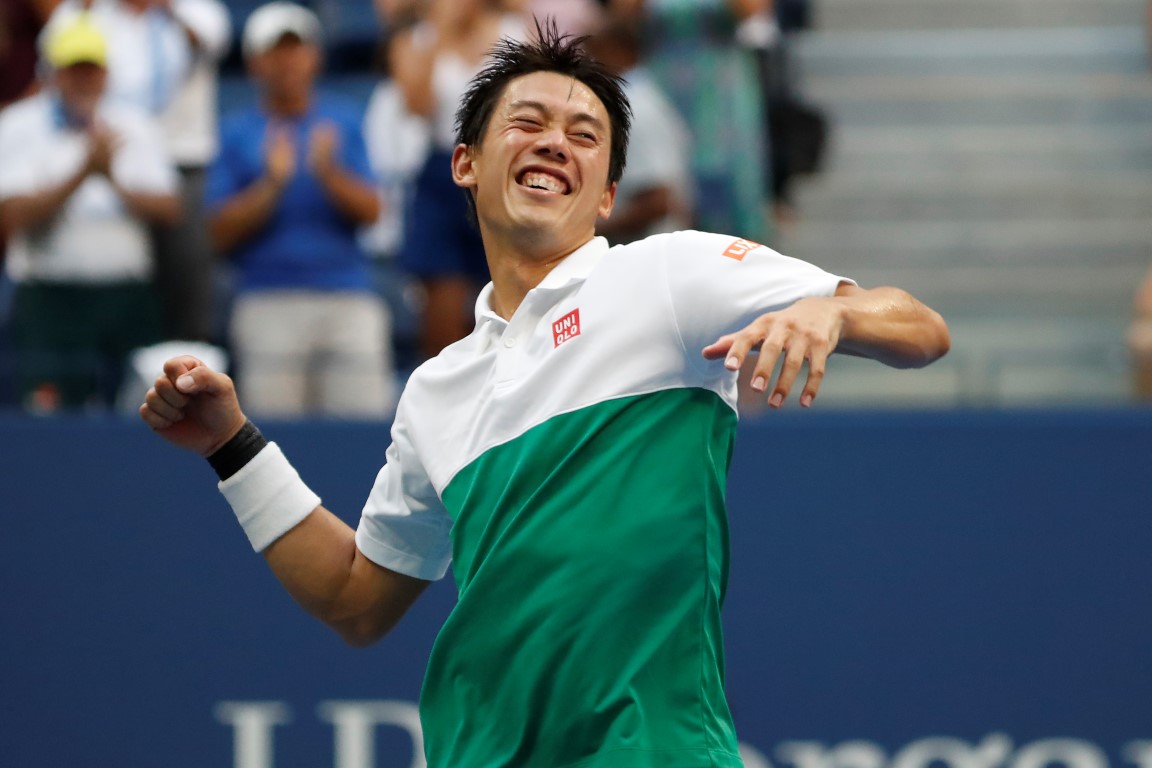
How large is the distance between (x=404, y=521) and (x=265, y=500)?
25cm

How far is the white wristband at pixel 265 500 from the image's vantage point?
3.10 m

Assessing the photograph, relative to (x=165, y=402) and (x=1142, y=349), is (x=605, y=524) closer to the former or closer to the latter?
(x=165, y=402)

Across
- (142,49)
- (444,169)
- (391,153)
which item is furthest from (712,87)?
(142,49)

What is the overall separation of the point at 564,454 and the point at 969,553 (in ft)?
8.71

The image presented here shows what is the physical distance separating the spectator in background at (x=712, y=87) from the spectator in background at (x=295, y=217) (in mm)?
1176

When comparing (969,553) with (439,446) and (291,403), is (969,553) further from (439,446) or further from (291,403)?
(439,446)

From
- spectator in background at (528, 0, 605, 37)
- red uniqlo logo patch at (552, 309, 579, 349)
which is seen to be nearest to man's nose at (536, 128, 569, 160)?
red uniqlo logo patch at (552, 309, 579, 349)

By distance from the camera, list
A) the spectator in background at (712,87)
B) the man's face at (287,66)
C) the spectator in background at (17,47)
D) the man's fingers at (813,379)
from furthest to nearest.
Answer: the spectator in background at (17,47) < the spectator in background at (712,87) < the man's face at (287,66) < the man's fingers at (813,379)

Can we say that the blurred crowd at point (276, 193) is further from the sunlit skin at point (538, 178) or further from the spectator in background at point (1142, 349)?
the sunlit skin at point (538, 178)

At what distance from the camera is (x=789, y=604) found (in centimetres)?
516

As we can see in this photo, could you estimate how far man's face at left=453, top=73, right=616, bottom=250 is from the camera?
9.61 ft

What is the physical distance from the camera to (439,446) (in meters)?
2.92

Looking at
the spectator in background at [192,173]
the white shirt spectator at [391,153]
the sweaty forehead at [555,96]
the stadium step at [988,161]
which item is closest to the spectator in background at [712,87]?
the stadium step at [988,161]

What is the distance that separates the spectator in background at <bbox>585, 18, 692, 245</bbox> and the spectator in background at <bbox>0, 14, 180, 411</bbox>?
4.87 feet
